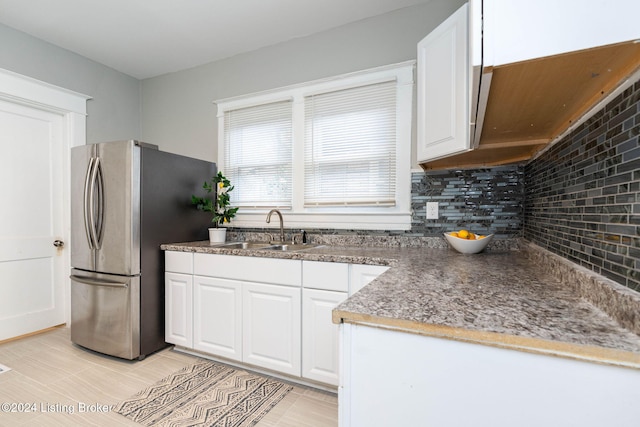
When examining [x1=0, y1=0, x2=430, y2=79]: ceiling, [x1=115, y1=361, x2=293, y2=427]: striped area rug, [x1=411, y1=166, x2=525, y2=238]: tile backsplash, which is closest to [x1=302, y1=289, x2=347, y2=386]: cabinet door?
[x1=115, y1=361, x2=293, y2=427]: striped area rug

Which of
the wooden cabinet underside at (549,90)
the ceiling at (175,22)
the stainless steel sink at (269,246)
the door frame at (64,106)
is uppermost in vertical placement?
the ceiling at (175,22)

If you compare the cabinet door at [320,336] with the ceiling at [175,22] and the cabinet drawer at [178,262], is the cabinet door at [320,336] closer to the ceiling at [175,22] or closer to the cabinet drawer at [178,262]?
the cabinet drawer at [178,262]

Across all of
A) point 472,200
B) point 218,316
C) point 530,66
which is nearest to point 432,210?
point 472,200

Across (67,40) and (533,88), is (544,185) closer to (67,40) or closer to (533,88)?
(533,88)

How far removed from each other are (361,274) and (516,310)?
1050mm

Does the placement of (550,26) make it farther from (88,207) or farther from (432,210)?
(88,207)

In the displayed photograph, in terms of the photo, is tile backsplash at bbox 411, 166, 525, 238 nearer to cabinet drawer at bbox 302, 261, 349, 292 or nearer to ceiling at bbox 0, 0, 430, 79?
cabinet drawer at bbox 302, 261, 349, 292

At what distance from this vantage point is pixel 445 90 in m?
1.46

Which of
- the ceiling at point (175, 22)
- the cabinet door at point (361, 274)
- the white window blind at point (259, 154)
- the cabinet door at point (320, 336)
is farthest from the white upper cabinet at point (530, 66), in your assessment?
the white window blind at point (259, 154)

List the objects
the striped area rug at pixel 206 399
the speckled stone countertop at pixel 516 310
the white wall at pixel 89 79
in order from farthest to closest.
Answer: the white wall at pixel 89 79, the striped area rug at pixel 206 399, the speckled stone countertop at pixel 516 310

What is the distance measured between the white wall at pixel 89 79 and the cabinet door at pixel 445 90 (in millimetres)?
3118

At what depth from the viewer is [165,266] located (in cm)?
245

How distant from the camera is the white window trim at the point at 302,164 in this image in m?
2.32

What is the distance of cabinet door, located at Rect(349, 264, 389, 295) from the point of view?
1748 mm
